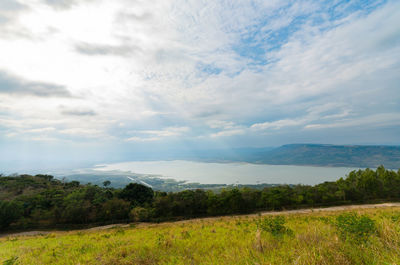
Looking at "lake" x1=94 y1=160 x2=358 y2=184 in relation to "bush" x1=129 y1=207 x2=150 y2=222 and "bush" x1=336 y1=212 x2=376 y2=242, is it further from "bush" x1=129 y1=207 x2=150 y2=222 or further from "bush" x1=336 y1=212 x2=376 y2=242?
"bush" x1=336 y1=212 x2=376 y2=242

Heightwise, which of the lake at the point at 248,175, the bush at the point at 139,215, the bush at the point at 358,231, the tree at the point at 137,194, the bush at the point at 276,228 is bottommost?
the lake at the point at 248,175

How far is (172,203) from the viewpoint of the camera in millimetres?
25656

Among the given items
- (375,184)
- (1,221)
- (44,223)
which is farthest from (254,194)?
(1,221)

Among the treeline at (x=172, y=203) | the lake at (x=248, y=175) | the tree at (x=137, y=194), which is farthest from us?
the lake at (x=248, y=175)

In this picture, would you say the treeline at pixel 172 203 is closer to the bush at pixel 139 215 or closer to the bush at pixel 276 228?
the bush at pixel 139 215

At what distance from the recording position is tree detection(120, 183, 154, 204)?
30047 millimetres

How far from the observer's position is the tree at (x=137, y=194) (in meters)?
30.0

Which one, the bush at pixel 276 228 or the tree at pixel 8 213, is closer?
the bush at pixel 276 228

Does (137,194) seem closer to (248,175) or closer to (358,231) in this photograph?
(358,231)

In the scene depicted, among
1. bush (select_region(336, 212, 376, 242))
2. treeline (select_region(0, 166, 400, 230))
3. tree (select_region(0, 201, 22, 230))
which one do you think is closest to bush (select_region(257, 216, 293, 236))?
bush (select_region(336, 212, 376, 242))

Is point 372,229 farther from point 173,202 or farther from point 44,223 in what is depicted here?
point 44,223

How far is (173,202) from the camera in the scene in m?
25.8

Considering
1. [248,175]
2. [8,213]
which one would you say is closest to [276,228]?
[8,213]

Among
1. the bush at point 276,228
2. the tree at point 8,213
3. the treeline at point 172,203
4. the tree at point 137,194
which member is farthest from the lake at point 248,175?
the bush at point 276,228
